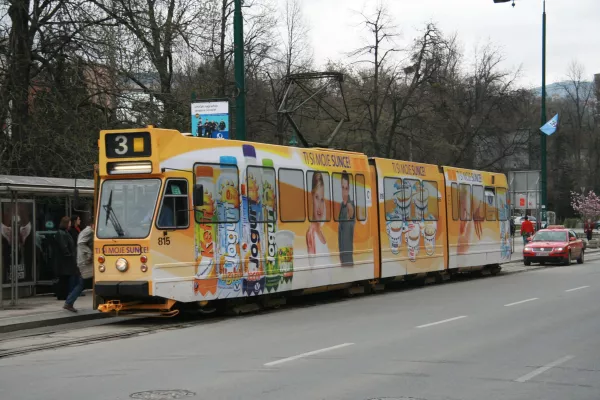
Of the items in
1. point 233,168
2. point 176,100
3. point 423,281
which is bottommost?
point 423,281

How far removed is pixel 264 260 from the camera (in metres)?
16.7

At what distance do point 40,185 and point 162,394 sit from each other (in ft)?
33.7

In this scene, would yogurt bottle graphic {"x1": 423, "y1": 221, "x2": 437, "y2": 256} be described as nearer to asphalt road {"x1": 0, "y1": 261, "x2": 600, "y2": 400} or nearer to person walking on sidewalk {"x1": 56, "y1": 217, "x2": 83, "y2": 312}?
asphalt road {"x1": 0, "y1": 261, "x2": 600, "y2": 400}

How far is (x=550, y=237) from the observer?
34844 mm

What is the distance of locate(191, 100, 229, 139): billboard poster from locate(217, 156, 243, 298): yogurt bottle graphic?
278 centimetres

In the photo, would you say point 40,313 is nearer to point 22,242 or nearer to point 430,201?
point 22,242

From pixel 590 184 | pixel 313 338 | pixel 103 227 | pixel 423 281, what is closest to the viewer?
pixel 313 338

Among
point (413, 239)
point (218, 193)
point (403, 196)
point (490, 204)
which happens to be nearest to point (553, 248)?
point (490, 204)

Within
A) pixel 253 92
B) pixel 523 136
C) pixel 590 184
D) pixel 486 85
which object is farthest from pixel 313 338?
pixel 590 184

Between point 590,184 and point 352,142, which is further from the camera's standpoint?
point 590,184

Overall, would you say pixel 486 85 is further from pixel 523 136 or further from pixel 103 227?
pixel 103 227

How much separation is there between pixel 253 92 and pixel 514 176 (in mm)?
12471

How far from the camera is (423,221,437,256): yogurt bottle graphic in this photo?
76.5 ft

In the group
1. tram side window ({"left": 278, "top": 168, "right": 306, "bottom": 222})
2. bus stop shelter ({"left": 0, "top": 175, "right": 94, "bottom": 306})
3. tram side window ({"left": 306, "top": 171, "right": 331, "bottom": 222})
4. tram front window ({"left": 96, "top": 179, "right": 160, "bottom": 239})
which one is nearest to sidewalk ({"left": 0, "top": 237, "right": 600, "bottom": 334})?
bus stop shelter ({"left": 0, "top": 175, "right": 94, "bottom": 306})
